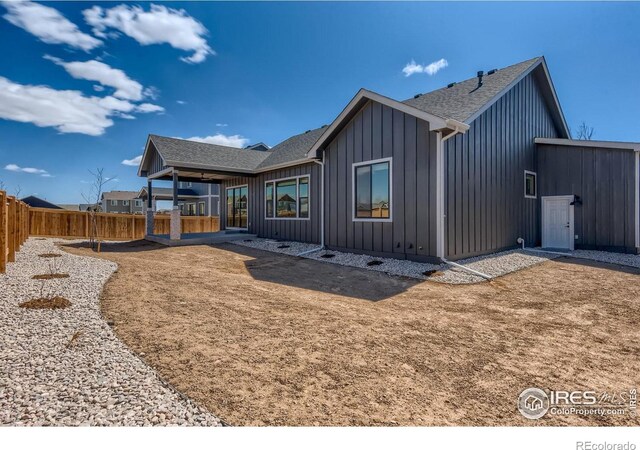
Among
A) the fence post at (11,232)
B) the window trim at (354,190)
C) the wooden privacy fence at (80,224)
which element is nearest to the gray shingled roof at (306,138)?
the window trim at (354,190)

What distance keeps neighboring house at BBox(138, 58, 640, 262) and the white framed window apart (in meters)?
0.07

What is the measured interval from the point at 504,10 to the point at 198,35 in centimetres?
822

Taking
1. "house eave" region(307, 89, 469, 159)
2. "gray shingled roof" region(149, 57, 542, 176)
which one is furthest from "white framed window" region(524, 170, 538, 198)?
"house eave" region(307, 89, 469, 159)

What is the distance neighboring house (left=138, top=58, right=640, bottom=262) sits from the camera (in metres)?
7.98

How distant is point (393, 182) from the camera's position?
8469mm

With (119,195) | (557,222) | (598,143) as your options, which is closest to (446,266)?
(557,222)

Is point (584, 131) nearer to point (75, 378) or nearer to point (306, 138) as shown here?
point (306, 138)

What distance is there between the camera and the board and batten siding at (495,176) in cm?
816

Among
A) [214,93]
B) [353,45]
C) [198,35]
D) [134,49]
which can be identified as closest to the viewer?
[198,35]

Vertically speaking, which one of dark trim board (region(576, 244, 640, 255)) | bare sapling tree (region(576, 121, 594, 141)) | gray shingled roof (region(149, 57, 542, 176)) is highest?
bare sapling tree (region(576, 121, 594, 141))

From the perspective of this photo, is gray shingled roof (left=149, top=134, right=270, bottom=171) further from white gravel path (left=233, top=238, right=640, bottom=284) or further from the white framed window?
the white framed window

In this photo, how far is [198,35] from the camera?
28.9ft
